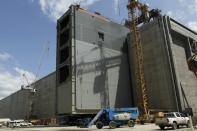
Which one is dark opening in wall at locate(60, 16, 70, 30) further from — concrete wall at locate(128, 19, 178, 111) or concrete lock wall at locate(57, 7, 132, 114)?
concrete wall at locate(128, 19, 178, 111)

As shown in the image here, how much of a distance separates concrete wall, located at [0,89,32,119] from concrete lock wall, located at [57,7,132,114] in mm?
57399

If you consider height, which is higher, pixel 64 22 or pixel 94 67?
pixel 64 22

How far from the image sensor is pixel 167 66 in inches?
2153

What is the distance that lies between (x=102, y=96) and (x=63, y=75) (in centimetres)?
1109

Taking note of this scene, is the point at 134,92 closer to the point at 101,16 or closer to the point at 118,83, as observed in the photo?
the point at 118,83

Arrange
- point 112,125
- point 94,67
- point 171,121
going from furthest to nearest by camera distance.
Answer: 1. point 94,67
2. point 112,125
3. point 171,121

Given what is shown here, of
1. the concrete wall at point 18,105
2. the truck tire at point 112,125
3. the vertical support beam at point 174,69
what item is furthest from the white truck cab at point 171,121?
the concrete wall at point 18,105

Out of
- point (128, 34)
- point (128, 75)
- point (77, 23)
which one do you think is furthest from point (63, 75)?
point (128, 34)

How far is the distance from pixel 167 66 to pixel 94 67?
1669cm

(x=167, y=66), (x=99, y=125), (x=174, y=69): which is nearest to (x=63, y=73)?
(x=167, y=66)

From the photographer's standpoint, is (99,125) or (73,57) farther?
(73,57)

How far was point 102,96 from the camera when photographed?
185 feet

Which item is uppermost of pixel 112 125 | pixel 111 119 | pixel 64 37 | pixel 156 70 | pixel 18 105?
pixel 64 37

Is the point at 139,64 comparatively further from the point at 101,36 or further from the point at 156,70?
the point at 101,36
